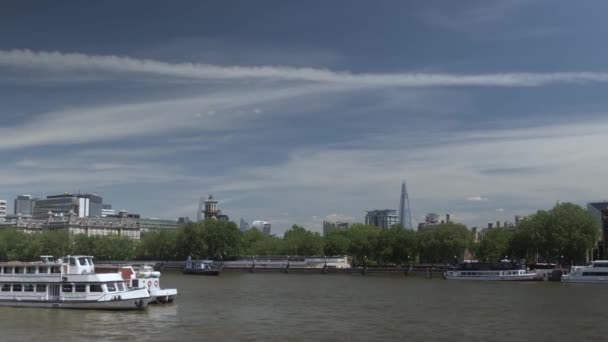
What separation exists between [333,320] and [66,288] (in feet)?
95.6

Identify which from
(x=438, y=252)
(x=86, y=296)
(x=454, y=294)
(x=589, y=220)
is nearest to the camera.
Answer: (x=86, y=296)

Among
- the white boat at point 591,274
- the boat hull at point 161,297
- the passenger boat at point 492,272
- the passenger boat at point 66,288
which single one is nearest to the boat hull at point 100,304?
the passenger boat at point 66,288

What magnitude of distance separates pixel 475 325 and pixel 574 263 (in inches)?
4960

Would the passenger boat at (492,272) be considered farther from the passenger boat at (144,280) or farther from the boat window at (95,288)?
the boat window at (95,288)

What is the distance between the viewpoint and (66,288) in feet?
253

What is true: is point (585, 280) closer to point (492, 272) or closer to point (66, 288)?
point (492, 272)

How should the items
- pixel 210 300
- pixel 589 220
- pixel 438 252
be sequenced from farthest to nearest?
1. pixel 438 252
2. pixel 589 220
3. pixel 210 300

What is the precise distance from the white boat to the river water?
38952mm

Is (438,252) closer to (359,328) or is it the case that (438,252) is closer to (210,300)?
(210,300)

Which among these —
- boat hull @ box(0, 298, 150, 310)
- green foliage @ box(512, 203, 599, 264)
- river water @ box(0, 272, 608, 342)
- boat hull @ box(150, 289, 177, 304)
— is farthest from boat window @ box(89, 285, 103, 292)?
green foliage @ box(512, 203, 599, 264)

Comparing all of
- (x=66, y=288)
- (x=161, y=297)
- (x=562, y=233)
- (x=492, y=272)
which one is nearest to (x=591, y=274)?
(x=492, y=272)

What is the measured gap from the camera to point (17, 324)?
64562mm

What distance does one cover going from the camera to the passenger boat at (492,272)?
144m

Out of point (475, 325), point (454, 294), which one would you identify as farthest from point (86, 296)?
point (454, 294)
